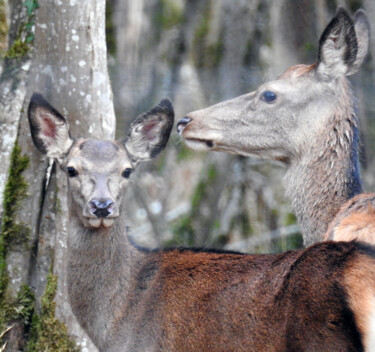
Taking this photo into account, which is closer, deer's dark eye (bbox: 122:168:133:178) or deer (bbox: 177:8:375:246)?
deer's dark eye (bbox: 122:168:133:178)

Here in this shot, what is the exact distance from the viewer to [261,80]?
10414 millimetres

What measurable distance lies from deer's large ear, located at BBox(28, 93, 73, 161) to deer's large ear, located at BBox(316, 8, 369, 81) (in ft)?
7.60

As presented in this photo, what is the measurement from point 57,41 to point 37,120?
124 cm

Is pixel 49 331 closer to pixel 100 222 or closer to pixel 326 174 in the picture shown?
pixel 100 222

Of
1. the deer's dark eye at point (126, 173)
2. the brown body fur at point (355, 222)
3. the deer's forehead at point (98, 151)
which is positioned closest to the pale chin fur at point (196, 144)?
the deer's forehead at point (98, 151)

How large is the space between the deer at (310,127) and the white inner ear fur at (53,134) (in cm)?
132

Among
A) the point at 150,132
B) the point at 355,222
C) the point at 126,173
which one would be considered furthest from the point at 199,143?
the point at 355,222

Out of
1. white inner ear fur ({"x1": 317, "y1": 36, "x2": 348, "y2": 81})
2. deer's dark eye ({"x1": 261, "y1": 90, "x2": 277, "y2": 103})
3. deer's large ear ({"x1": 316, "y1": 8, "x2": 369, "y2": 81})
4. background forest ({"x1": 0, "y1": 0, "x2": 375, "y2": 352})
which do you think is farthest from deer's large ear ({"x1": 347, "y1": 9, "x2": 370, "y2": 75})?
background forest ({"x1": 0, "y1": 0, "x2": 375, "y2": 352})

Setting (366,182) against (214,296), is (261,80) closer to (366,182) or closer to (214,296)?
(366,182)

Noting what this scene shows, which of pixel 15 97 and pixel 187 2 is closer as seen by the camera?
pixel 15 97

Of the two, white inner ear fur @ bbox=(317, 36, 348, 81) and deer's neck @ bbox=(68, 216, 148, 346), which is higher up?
white inner ear fur @ bbox=(317, 36, 348, 81)

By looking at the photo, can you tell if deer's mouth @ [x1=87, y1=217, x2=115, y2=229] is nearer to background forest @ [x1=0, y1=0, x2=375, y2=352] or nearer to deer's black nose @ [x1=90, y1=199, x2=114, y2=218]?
deer's black nose @ [x1=90, y1=199, x2=114, y2=218]

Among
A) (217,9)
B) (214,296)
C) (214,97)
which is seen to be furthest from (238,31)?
(214,296)

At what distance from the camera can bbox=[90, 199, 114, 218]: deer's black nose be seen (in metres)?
5.98
